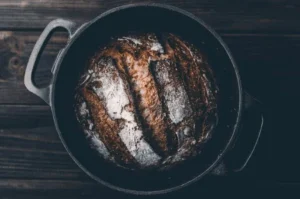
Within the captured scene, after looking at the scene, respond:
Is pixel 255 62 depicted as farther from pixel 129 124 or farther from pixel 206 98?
pixel 129 124

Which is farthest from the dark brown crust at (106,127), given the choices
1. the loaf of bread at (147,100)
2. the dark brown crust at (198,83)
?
the dark brown crust at (198,83)

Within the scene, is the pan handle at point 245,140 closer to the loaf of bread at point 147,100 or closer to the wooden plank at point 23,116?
the loaf of bread at point 147,100

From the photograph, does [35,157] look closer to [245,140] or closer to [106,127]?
[106,127]

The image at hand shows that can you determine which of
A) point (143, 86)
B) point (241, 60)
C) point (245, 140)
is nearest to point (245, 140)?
point (245, 140)

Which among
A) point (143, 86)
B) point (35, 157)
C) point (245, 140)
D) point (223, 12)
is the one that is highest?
point (223, 12)

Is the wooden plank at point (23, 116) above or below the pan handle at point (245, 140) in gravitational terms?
below

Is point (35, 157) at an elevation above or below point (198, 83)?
below

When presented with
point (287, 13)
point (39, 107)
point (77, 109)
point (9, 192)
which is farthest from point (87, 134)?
point (287, 13)
